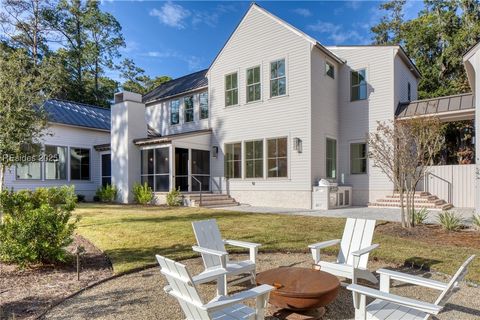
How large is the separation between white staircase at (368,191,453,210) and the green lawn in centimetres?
527

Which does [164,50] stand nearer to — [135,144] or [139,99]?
[139,99]

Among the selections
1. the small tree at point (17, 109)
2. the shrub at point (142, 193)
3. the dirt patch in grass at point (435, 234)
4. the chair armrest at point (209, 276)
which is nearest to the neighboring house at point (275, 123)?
the shrub at point (142, 193)

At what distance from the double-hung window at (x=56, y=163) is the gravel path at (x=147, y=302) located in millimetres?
16691

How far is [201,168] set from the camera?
17.0 metres

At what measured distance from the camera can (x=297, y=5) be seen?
838 inches

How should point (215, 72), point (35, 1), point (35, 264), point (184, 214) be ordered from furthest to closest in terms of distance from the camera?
1. point (35, 1)
2. point (215, 72)
3. point (184, 214)
4. point (35, 264)

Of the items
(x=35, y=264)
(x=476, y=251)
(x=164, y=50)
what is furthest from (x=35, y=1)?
(x=476, y=251)

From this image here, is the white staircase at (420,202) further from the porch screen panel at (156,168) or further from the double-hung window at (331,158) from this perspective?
the porch screen panel at (156,168)

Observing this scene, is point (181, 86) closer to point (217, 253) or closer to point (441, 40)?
point (217, 253)

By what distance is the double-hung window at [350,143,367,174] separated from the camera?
15.4m

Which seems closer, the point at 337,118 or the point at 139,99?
the point at 337,118

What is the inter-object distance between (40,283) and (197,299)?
3510mm

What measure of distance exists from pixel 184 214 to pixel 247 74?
817 centimetres

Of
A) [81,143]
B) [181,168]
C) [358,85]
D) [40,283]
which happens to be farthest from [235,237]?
[81,143]
